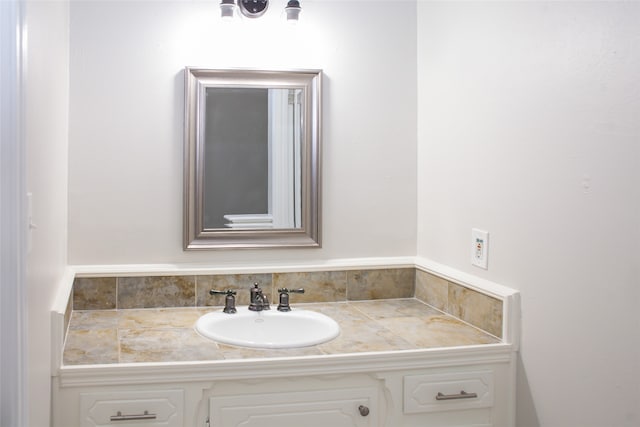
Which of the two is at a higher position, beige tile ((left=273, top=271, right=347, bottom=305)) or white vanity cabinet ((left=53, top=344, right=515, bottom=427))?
beige tile ((left=273, top=271, right=347, bottom=305))

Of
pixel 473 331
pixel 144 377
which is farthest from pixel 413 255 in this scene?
pixel 144 377

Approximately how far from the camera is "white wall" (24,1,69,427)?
4.24 ft

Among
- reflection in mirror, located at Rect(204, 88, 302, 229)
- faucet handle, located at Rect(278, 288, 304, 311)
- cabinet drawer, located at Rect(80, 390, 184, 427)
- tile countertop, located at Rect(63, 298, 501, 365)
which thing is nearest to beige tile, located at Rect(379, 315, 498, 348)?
tile countertop, located at Rect(63, 298, 501, 365)

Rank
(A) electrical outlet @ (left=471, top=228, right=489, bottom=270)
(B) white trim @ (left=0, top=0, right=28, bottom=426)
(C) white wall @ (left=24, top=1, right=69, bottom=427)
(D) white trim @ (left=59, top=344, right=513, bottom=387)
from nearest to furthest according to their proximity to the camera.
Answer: (B) white trim @ (left=0, top=0, right=28, bottom=426)
(C) white wall @ (left=24, top=1, right=69, bottom=427)
(D) white trim @ (left=59, top=344, right=513, bottom=387)
(A) electrical outlet @ (left=471, top=228, right=489, bottom=270)

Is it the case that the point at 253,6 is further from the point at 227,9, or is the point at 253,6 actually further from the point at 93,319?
the point at 93,319

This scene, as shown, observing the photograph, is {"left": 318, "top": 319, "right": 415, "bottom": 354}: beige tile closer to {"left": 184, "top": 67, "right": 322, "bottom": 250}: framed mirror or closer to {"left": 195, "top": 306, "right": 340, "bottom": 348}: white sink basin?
{"left": 195, "top": 306, "right": 340, "bottom": 348}: white sink basin

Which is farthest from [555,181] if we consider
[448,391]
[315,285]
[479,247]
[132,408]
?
[132,408]

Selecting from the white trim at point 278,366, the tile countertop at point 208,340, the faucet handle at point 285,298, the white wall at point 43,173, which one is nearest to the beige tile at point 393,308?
the tile countertop at point 208,340

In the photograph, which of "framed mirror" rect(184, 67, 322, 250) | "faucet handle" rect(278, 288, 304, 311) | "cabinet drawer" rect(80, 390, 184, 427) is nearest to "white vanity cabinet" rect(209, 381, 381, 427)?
"cabinet drawer" rect(80, 390, 184, 427)

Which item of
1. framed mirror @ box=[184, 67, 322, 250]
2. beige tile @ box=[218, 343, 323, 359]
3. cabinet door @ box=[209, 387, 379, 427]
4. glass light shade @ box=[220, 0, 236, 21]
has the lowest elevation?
cabinet door @ box=[209, 387, 379, 427]

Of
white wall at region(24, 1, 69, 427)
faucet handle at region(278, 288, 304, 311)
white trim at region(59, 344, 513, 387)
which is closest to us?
white wall at region(24, 1, 69, 427)

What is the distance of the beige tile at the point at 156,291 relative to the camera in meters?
2.28

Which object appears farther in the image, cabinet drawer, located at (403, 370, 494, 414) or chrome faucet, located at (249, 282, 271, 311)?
chrome faucet, located at (249, 282, 271, 311)

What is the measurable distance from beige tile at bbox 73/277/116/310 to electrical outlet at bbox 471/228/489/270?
125cm
